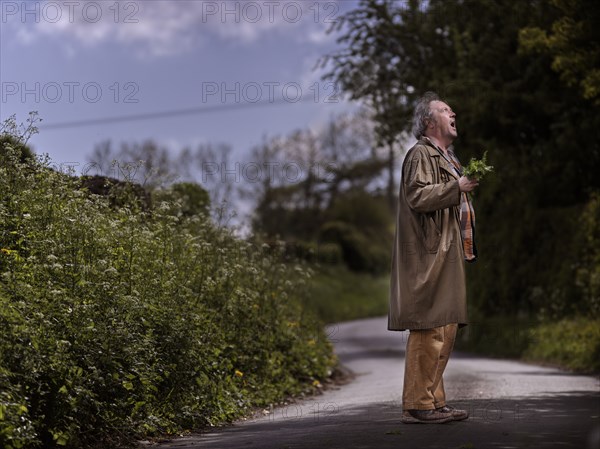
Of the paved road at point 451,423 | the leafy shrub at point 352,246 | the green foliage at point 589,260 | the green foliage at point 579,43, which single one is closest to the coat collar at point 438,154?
the paved road at point 451,423

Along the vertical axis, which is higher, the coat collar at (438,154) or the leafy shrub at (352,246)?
the leafy shrub at (352,246)

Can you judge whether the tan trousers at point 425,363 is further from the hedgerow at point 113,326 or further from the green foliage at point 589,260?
the green foliage at point 589,260

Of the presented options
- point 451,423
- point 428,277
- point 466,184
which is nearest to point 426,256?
point 428,277

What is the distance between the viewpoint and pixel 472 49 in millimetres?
24016

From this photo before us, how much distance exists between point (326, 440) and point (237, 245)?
258 inches

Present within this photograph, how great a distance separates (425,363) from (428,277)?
650mm

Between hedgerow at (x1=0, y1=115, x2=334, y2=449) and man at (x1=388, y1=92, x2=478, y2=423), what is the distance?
2.04 metres

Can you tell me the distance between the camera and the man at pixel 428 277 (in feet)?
26.8

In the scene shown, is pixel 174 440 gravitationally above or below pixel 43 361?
below

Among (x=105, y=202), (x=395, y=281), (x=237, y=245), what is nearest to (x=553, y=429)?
(x=395, y=281)

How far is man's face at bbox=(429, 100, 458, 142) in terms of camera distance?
28.5 ft

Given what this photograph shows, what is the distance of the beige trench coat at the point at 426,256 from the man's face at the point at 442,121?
0.36m

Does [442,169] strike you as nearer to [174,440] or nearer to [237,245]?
[174,440]

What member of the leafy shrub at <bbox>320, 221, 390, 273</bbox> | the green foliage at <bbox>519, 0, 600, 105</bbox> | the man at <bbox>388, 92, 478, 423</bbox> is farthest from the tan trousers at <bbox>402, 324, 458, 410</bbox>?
the leafy shrub at <bbox>320, 221, 390, 273</bbox>
